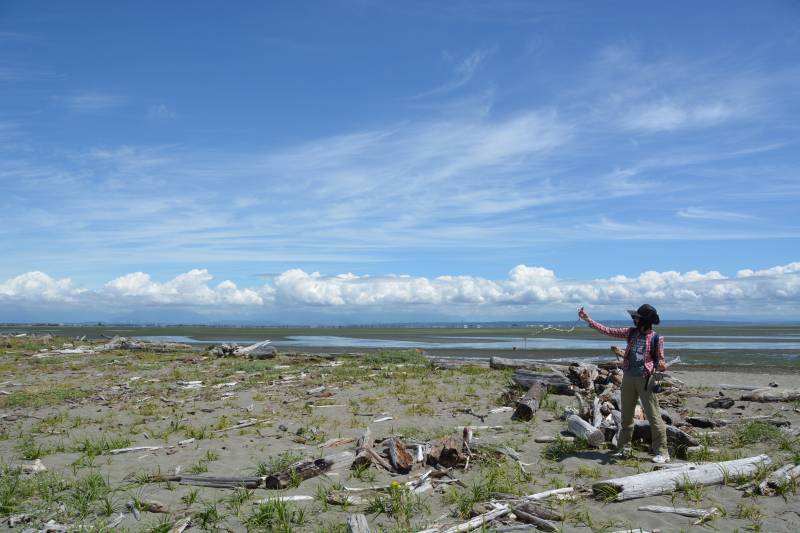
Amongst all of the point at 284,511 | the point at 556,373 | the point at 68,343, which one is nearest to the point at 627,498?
the point at 284,511

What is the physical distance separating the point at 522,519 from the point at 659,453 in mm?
Result: 3701

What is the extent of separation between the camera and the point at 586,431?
1043cm

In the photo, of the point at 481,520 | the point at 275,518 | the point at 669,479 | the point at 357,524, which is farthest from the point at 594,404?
the point at 275,518

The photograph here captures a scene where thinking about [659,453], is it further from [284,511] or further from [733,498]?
[284,511]

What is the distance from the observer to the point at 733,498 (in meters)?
7.34

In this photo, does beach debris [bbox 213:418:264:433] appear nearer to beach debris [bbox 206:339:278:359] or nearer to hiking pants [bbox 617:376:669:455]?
hiking pants [bbox 617:376:669:455]

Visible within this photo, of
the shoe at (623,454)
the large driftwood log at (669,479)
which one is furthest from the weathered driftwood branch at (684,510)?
the shoe at (623,454)

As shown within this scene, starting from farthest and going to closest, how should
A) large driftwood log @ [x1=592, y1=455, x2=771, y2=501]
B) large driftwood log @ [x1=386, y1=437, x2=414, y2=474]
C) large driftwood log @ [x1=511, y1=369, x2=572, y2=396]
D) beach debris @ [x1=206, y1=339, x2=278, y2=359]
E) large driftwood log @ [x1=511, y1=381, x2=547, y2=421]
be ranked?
beach debris @ [x1=206, y1=339, x2=278, y2=359] → large driftwood log @ [x1=511, y1=369, x2=572, y2=396] → large driftwood log @ [x1=511, y1=381, x2=547, y2=421] → large driftwood log @ [x1=386, y1=437, x2=414, y2=474] → large driftwood log @ [x1=592, y1=455, x2=771, y2=501]

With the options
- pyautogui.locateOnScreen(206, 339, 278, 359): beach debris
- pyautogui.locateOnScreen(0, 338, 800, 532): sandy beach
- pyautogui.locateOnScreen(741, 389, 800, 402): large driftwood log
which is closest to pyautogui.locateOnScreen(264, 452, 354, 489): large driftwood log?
pyautogui.locateOnScreen(0, 338, 800, 532): sandy beach

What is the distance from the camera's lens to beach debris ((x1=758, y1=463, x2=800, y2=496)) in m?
7.37

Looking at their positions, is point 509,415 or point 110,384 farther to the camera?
point 110,384

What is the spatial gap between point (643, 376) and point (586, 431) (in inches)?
70.9

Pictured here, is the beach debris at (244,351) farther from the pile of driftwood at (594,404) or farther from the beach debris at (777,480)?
the beach debris at (777,480)

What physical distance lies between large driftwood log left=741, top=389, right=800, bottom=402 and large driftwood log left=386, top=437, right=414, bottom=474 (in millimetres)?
11314
